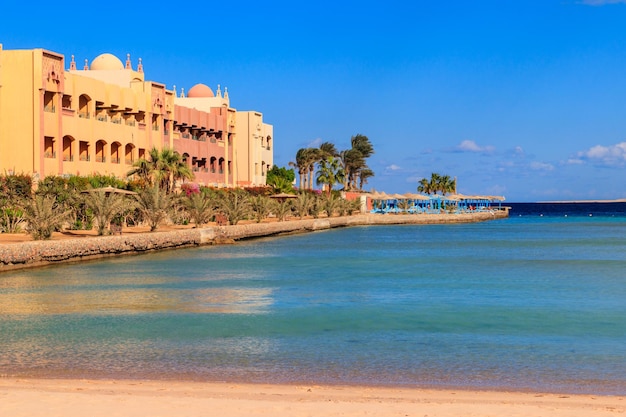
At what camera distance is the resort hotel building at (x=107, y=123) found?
4462cm

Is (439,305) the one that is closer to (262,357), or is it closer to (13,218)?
(262,357)

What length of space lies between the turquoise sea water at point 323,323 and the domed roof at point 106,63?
103 ft

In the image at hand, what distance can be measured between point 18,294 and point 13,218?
611 inches

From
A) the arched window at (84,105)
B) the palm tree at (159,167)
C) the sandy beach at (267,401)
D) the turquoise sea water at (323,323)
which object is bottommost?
the turquoise sea water at (323,323)

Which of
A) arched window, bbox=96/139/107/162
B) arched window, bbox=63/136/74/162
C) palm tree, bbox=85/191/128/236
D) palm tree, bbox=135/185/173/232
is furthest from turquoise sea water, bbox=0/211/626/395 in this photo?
arched window, bbox=96/139/107/162

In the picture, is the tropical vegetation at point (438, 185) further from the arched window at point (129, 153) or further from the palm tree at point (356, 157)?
the arched window at point (129, 153)

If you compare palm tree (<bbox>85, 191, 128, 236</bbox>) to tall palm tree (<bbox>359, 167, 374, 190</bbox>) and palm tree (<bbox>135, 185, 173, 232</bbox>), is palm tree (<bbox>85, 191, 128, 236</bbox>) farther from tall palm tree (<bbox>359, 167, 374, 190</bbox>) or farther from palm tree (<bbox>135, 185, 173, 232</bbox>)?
tall palm tree (<bbox>359, 167, 374, 190</bbox>)

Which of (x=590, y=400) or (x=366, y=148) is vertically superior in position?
(x=366, y=148)

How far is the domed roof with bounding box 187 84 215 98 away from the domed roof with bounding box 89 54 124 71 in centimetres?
1563

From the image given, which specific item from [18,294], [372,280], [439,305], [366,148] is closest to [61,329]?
[18,294]

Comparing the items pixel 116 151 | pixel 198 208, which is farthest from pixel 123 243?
pixel 116 151

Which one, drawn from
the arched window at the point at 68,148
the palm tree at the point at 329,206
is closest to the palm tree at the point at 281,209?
the palm tree at the point at 329,206

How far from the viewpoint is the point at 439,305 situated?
1866 cm

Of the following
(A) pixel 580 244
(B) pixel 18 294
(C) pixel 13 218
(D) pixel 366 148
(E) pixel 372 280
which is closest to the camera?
(B) pixel 18 294
